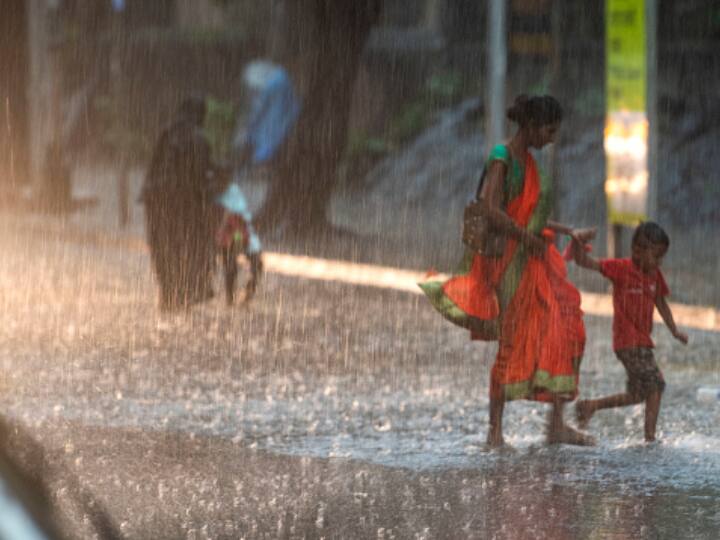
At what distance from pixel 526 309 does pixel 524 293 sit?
7 cm

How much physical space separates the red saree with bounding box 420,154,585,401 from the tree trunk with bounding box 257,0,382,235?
Answer: 1354 centimetres

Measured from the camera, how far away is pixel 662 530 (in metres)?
5.53

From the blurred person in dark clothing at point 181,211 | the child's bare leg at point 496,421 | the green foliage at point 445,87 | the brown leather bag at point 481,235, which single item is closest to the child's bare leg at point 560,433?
the child's bare leg at point 496,421

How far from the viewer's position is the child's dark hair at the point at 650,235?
7.28 m

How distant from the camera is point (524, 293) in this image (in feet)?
23.7

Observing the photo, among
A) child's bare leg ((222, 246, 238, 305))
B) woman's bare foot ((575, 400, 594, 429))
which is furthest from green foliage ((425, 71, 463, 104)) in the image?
woman's bare foot ((575, 400, 594, 429))

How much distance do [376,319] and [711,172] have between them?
442 inches

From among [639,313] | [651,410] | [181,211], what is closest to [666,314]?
[639,313]

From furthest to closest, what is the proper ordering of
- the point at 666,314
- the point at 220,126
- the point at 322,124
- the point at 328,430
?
the point at 220,126, the point at 322,124, the point at 328,430, the point at 666,314

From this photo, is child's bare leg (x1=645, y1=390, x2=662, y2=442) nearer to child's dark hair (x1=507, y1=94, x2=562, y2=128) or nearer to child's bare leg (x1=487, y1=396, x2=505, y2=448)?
child's bare leg (x1=487, y1=396, x2=505, y2=448)

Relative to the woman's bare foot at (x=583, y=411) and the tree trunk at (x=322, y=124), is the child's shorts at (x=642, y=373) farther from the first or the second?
the tree trunk at (x=322, y=124)

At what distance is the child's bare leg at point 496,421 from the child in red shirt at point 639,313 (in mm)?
543

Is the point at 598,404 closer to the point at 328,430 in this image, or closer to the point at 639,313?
the point at 639,313

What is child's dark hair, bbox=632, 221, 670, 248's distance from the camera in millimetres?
7281
